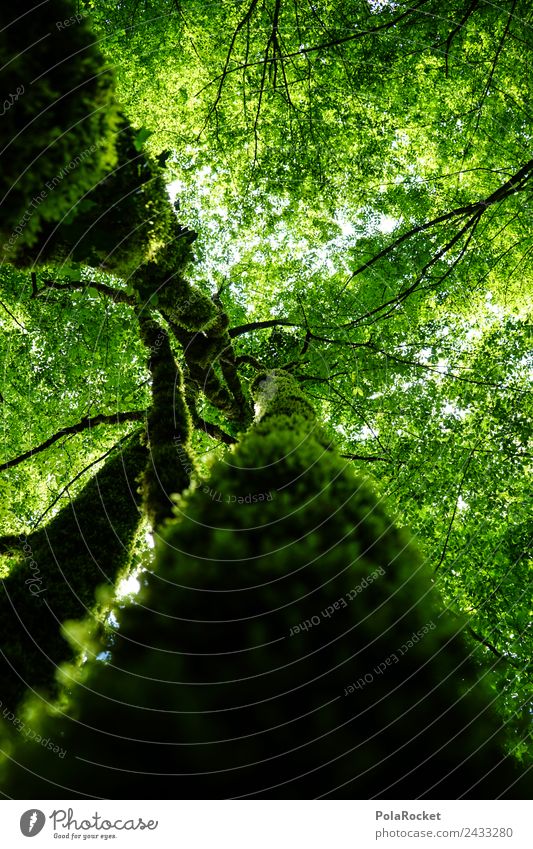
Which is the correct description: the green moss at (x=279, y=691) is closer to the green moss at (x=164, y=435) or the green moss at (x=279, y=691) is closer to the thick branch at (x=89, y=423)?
the green moss at (x=164, y=435)

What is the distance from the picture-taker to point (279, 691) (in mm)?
1852

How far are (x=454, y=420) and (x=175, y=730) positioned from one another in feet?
37.9

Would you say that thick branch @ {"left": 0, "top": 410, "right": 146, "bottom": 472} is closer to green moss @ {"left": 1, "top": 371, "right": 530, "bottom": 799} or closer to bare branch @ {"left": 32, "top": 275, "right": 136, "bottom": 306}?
bare branch @ {"left": 32, "top": 275, "right": 136, "bottom": 306}

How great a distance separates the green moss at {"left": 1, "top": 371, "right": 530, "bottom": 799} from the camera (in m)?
1.69

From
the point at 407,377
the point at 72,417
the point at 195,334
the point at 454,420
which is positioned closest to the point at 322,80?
the point at 195,334

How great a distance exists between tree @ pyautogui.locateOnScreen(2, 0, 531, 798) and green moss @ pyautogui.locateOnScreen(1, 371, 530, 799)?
0.01m

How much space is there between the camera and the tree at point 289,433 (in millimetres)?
1793

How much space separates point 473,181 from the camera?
12.3 m
